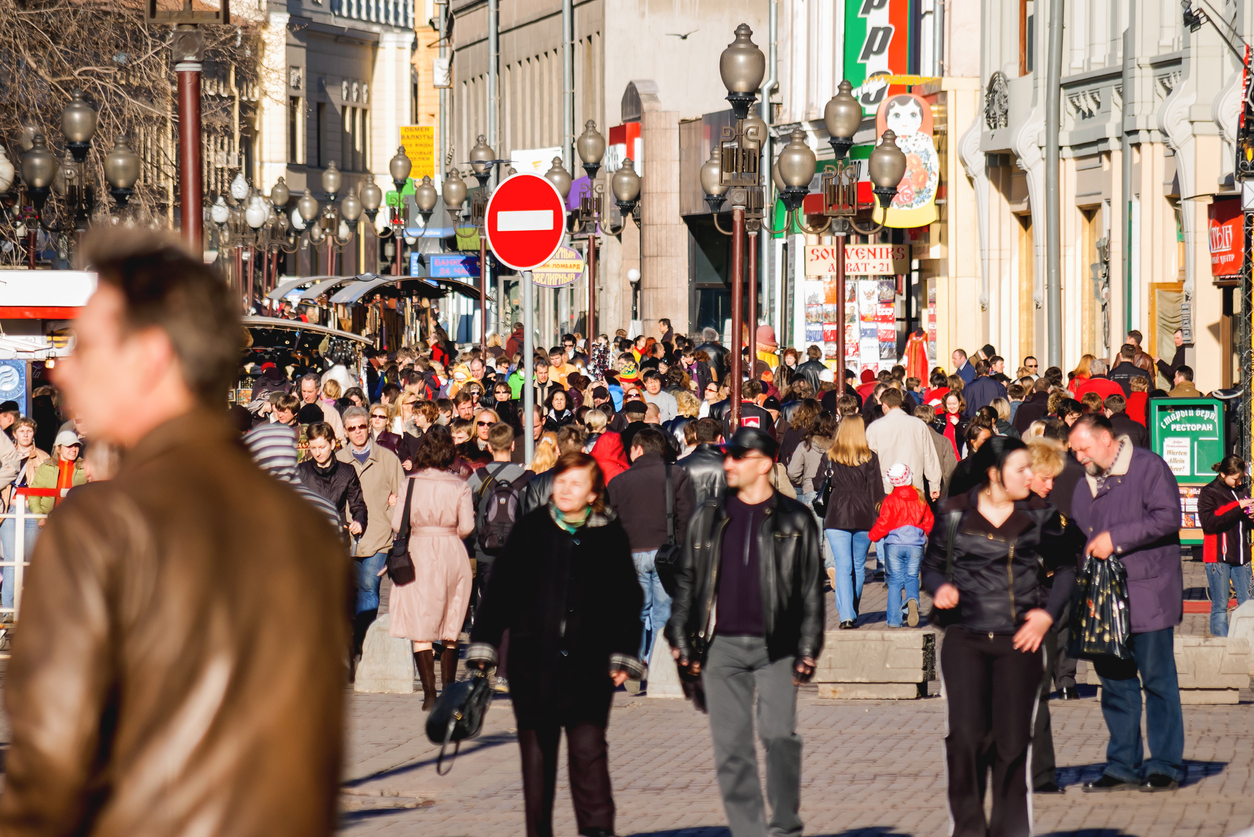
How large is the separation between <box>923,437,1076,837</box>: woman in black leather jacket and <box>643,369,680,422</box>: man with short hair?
38.0 feet

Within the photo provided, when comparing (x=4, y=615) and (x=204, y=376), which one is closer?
(x=204, y=376)

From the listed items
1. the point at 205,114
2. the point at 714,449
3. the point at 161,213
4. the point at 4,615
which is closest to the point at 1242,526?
the point at 714,449

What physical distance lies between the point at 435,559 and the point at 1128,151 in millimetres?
19239

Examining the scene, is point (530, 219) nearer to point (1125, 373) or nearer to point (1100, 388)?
point (1100, 388)

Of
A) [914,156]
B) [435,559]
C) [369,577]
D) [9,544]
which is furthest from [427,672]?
[914,156]

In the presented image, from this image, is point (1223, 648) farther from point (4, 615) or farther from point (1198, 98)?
point (1198, 98)

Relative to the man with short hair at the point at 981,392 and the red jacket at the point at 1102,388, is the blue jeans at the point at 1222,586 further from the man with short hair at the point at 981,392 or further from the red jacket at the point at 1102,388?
the man with short hair at the point at 981,392

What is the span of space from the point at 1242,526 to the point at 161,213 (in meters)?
25.3

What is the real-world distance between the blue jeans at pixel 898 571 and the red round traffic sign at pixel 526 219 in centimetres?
379

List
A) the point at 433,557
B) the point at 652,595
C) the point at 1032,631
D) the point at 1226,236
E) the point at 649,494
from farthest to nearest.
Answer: the point at 1226,236 → the point at 652,595 → the point at 649,494 → the point at 433,557 → the point at 1032,631

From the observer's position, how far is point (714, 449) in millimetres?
13031

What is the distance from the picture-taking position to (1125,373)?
2036cm

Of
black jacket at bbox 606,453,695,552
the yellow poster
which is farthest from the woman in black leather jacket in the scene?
the yellow poster

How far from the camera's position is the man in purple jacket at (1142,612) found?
28.6 feet
